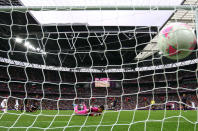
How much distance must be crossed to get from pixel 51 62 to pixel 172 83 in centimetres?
1674

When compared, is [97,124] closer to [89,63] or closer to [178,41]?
[178,41]

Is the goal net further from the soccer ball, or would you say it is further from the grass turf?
the soccer ball

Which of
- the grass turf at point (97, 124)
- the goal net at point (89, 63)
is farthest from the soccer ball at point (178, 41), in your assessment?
the grass turf at point (97, 124)

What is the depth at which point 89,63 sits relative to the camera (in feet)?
75.8

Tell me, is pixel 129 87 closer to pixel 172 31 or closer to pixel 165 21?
pixel 165 21

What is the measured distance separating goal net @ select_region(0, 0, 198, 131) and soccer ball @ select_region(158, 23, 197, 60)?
7.2 inches

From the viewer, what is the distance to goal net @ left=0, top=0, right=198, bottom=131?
10.5 feet

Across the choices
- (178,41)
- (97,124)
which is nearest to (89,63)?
(97,124)

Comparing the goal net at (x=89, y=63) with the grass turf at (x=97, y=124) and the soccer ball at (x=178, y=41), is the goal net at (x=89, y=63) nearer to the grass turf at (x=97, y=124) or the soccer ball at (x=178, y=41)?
the grass turf at (x=97, y=124)

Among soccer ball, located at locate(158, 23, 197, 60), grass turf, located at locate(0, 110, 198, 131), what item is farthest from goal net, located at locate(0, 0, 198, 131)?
soccer ball, located at locate(158, 23, 197, 60)

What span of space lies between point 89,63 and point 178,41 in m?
21.0

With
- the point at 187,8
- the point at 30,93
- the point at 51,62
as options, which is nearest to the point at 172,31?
the point at 187,8

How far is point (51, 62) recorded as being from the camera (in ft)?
68.6

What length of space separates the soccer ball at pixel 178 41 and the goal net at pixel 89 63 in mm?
184
